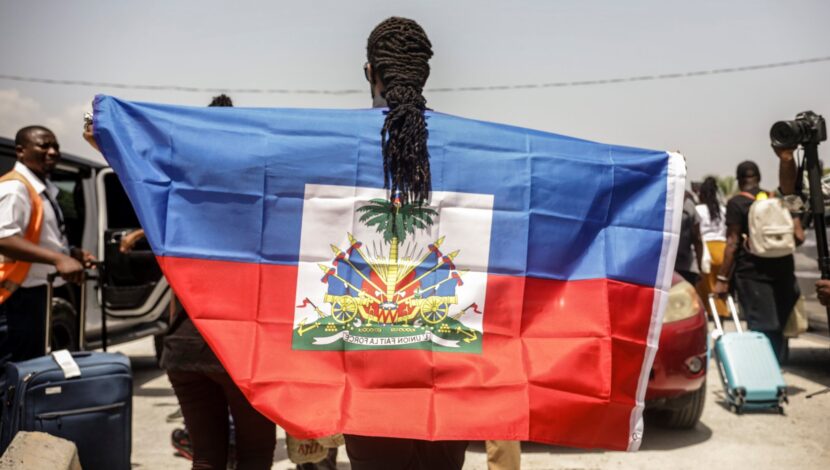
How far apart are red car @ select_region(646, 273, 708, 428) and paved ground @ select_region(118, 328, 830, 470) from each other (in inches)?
13.6

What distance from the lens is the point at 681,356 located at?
5.91 meters

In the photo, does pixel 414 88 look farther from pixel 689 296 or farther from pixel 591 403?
pixel 689 296

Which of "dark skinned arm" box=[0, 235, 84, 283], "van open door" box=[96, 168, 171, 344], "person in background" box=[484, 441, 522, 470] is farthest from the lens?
"van open door" box=[96, 168, 171, 344]

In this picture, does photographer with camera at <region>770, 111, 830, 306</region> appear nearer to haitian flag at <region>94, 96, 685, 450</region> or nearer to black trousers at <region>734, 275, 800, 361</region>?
black trousers at <region>734, 275, 800, 361</region>

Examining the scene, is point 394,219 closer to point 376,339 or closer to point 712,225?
point 376,339

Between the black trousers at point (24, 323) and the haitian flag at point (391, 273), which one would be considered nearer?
the haitian flag at point (391, 273)

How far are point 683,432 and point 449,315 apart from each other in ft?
14.2

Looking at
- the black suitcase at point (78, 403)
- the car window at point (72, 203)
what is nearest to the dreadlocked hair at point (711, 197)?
the car window at point (72, 203)

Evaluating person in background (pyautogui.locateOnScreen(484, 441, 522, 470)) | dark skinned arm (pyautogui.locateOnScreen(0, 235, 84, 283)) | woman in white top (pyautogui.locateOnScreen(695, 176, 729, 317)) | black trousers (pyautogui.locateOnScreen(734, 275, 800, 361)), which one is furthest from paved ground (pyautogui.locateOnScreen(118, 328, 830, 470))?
woman in white top (pyautogui.locateOnScreen(695, 176, 729, 317))

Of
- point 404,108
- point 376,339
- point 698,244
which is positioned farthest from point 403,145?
point 698,244

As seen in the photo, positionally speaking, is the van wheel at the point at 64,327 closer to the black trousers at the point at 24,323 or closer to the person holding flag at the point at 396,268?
the black trousers at the point at 24,323

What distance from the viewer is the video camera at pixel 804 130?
18.0 feet

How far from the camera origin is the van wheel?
270 inches

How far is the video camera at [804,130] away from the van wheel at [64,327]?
5.72 m
